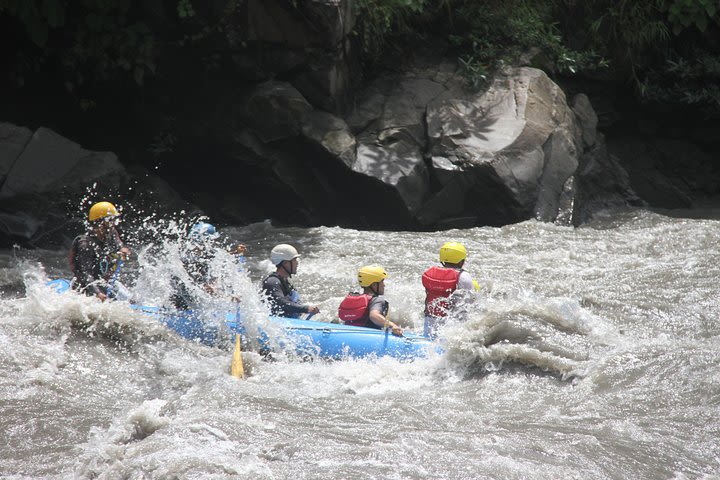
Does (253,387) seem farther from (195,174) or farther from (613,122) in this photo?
(613,122)

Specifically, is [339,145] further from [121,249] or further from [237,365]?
[237,365]

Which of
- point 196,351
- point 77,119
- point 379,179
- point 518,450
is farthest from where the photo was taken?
point 77,119

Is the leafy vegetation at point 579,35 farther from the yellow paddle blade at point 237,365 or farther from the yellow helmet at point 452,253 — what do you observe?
the yellow paddle blade at point 237,365

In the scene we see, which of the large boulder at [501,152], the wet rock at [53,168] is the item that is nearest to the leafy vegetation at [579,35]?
the large boulder at [501,152]

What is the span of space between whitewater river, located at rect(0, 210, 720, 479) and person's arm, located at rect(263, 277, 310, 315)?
0.30 m

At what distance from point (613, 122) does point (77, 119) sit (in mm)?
8043

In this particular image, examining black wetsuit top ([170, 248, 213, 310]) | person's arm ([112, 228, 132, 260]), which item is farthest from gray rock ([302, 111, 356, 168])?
person's arm ([112, 228, 132, 260])

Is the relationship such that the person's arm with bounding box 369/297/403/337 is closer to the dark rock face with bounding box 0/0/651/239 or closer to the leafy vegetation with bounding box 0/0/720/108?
the dark rock face with bounding box 0/0/651/239

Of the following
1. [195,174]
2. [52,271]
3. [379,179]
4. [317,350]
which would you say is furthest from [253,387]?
[195,174]

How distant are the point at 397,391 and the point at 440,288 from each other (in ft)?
4.39

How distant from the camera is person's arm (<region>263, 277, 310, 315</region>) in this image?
287 inches

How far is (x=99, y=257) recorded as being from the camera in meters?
7.56

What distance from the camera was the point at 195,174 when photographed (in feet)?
39.6

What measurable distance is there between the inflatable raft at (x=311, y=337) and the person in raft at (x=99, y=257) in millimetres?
774
